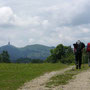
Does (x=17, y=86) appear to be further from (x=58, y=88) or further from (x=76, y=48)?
(x=76, y=48)

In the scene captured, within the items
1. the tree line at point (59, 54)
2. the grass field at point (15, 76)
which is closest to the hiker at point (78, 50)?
the grass field at point (15, 76)

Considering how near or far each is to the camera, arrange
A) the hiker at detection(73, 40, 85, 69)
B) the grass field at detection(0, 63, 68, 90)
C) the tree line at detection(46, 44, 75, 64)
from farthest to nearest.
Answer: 1. the tree line at detection(46, 44, 75, 64)
2. the hiker at detection(73, 40, 85, 69)
3. the grass field at detection(0, 63, 68, 90)

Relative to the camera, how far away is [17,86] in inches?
454

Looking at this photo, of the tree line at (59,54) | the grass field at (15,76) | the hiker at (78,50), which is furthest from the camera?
the tree line at (59,54)

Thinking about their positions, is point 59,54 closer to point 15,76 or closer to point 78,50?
point 78,50

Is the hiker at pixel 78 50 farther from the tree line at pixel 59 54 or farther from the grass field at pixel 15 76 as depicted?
the tree line at pixel 59 54

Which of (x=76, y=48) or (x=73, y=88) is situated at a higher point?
(x=76, y=48)

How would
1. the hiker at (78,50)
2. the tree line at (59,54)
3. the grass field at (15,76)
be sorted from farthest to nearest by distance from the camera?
the tree line at (59,54), the hiker at (78,50), the grass field at (15,76)

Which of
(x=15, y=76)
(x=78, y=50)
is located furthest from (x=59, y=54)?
(x=15, y=76)

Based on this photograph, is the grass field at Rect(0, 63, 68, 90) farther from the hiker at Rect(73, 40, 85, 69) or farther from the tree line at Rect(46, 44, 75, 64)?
the tree line at Rect(46, 44, 75, 64)

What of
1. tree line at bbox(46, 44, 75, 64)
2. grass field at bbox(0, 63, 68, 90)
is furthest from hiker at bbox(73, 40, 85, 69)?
tree line at bbox(46, 44, 75, 64)

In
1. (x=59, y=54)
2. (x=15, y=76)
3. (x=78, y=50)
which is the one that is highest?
(x=59, y=54)

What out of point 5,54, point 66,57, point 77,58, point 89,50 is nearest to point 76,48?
point 77,58

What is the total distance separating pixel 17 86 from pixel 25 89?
3.28ft
